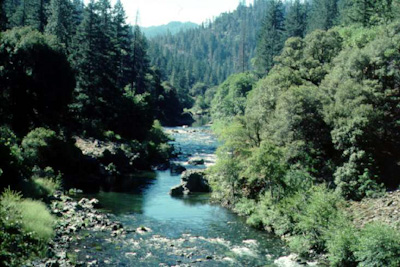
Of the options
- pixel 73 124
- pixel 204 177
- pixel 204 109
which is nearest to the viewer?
pixel 204 177

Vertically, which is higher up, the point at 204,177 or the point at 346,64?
the point at 346,64

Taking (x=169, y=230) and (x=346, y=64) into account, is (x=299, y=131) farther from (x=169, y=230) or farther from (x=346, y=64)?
(x=169, y=230)

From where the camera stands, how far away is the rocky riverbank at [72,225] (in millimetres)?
19984

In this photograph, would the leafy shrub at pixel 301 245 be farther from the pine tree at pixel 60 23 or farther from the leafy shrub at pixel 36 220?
the pine tree at pixel 60 23

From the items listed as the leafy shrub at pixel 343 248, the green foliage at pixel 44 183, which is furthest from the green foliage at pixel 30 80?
the leafy shrub at pixel 343 248

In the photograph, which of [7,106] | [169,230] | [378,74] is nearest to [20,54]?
[7,106]

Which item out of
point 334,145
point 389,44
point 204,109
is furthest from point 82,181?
point 204,109

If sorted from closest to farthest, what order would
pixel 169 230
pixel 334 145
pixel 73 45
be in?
pixel 169 230
pixel 334 145
pixel 73 45

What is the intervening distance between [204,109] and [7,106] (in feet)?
383

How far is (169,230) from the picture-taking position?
2797cm

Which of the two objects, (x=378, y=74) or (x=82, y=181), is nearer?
(x=378, y=74)

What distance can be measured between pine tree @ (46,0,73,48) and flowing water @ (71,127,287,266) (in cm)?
3607

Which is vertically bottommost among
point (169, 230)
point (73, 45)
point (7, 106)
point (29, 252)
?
point (169, 230)

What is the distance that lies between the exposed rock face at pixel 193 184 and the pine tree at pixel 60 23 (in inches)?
1407
